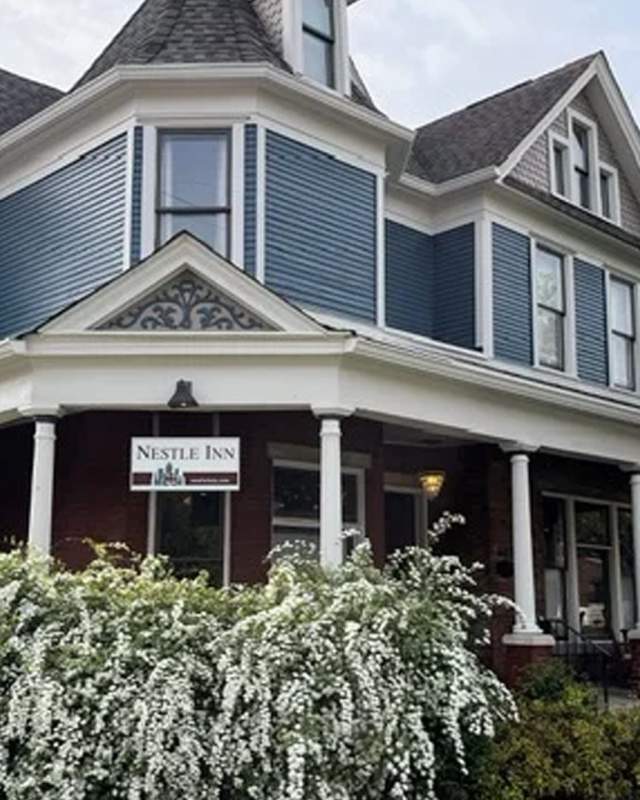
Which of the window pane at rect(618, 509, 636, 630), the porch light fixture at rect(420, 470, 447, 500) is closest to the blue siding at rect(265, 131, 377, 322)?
the porch light fixture at rect(420, 470, 447, 500)

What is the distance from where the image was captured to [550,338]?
14.7 m

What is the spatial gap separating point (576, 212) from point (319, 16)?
5.09 meters

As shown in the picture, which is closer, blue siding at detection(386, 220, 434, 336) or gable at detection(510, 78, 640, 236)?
blue siding at detection(386, 220, 434, 336)

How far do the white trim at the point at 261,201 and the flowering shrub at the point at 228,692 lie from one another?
4.71 metres

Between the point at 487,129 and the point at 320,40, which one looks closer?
the point at 320,40

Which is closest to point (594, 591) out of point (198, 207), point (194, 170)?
point (198, 207)

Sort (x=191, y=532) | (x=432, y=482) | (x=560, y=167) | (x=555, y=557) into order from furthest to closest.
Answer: (x=560, y=167) < (x=555, y=557) < (x=432, y=482) < (x=191, y=532)

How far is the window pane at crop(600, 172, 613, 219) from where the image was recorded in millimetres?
16109

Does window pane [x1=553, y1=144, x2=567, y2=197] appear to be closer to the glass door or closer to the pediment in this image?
the glass door

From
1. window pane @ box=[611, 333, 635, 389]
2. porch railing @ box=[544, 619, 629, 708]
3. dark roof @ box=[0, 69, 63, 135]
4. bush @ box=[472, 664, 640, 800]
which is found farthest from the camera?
window pane @ box=[611, 333, 635, 389]

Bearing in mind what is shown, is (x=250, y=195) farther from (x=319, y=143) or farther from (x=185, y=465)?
(x=185, y=465)

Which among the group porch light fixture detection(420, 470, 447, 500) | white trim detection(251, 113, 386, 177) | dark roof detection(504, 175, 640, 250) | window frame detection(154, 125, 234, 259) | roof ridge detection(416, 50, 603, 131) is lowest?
porch light fixture detection(420, 470, 447, 500)

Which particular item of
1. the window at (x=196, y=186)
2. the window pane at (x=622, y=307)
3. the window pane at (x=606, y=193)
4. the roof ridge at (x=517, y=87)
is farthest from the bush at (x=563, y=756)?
the roof ridge at (x=517, y=87)

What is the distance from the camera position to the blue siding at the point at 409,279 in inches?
542
